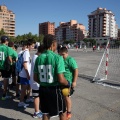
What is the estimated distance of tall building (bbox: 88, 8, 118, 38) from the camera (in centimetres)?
13775

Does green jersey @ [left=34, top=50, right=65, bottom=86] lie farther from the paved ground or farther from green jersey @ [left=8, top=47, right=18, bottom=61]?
green jersey @ [left=8, top=47, right=18, bottom=61]

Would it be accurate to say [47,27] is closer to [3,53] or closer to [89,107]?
[3,53]

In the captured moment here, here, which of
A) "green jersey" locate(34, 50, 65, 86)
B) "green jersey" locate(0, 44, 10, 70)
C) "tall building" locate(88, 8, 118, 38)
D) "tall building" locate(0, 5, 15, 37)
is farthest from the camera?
"tall building" locate(0, 5, 15, 37)

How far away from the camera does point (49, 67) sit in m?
3.20

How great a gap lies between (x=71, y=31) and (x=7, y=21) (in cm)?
5025

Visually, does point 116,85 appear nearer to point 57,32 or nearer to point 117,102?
point 117,102

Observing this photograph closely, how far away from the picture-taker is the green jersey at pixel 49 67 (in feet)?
10.4

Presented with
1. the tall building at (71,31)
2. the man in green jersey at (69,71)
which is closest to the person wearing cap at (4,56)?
the man in green jersey at (69,71)

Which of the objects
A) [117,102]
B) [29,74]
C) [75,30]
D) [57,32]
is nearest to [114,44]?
[117,102]

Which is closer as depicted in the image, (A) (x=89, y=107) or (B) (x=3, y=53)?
(A) (x=89, y=107)

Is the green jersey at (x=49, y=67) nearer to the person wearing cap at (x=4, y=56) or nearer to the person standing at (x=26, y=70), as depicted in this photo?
the person standing at (x=26, y=70)

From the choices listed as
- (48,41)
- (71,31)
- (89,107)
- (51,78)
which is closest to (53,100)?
(51,78)

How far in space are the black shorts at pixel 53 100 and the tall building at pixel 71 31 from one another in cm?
15977

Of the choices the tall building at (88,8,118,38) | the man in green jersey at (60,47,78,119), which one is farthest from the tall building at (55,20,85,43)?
the man in green jersey at (60,47,78,119)
